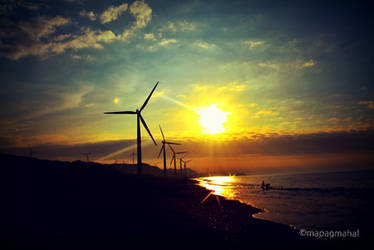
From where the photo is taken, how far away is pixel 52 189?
2453 centimetres

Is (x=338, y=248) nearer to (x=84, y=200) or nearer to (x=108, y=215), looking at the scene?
(x=108, y=215)

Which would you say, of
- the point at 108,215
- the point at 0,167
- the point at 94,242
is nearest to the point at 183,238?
the point at 94,242

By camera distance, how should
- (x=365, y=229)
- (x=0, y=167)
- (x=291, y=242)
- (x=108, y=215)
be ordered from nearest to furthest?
(x=291, y=242), (x=108, y=215), (x=365, y=229), (x=0, y=167)

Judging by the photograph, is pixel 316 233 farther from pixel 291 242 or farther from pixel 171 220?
pixel 171 220

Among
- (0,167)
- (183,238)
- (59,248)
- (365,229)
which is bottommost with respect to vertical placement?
(365,229)

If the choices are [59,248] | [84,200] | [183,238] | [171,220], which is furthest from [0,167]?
[183,238]

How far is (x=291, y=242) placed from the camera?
17.6 metres

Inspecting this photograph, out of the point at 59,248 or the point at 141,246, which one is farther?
the point at 141,246

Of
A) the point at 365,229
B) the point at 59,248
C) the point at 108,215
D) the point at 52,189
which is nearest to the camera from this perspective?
the point at 59,248

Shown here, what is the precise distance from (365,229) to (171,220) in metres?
21.4

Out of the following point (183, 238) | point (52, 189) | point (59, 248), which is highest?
point (52, 189)

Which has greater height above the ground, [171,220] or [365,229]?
[171,220]

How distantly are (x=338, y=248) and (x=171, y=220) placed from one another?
14.6m

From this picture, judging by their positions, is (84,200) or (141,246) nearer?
(141,246)
